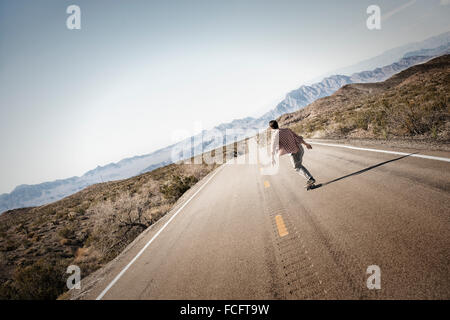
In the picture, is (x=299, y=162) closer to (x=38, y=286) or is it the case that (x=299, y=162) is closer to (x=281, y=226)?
(x=281, y=226)

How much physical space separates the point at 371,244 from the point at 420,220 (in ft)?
3.10

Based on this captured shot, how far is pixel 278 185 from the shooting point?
6969 mm

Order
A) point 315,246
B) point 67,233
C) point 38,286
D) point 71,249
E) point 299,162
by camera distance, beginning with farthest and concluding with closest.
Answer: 1. point 67,233
2. point 71,249
3. point 299,162
4. point 38,286
5. point 315,246

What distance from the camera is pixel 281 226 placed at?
4.03m

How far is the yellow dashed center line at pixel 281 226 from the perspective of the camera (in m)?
3.75

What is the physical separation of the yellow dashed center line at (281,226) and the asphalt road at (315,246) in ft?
0.07

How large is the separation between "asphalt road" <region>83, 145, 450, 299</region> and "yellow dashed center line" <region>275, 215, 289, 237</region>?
22 mm

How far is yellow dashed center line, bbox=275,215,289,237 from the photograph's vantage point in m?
3.75

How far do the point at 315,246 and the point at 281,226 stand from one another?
3.14 feet

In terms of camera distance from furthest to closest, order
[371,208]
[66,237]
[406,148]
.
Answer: [66,237] < [406,148] < [371,208]

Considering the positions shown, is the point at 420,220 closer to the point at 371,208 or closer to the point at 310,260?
the point at 371,208

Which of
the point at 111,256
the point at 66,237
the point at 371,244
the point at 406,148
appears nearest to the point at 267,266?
the point at 371,244

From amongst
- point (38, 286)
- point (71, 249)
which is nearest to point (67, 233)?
point (71, 249)

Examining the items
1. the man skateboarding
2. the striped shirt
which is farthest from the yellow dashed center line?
the striped shirt
